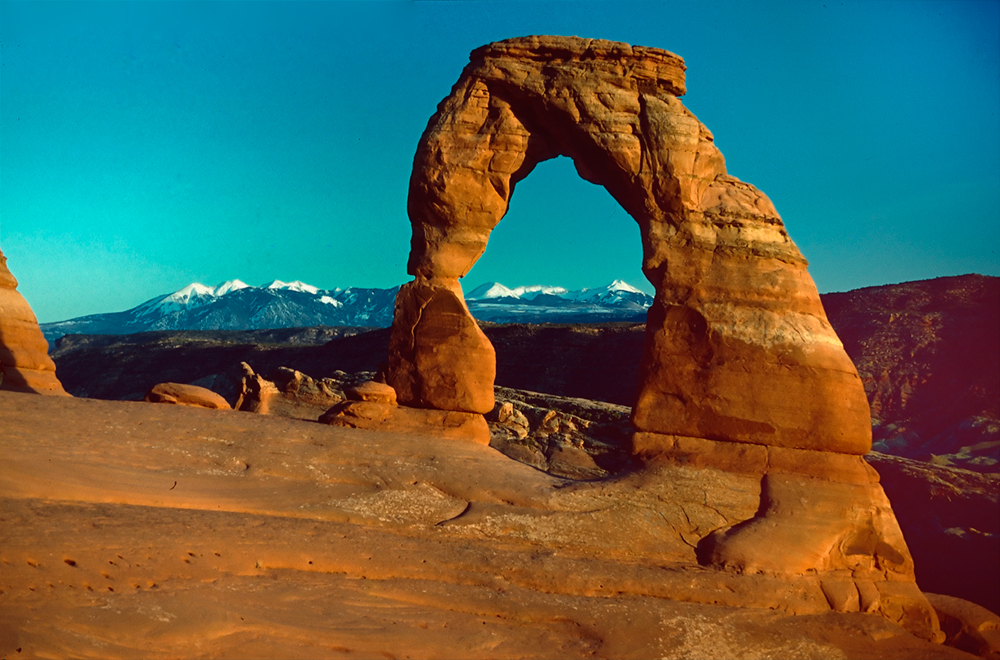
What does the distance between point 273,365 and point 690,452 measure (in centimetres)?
4287

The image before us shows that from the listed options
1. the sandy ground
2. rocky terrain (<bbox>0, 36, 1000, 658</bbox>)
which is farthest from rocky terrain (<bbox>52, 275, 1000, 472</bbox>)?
the sandy ground

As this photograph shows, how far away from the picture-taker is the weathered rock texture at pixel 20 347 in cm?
1614

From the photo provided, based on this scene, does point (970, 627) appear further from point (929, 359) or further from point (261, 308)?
point (261, 308)

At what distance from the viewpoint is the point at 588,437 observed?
74.4 ft

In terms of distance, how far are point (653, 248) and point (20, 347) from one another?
1277 cm

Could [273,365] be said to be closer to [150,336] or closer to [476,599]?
[150,336]

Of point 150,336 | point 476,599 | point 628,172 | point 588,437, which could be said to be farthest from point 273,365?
point 476,599

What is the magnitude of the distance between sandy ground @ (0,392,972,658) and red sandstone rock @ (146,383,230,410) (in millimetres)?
1291

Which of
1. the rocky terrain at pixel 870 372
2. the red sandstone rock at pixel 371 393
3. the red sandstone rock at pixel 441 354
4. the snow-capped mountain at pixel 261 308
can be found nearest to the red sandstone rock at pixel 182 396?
the red sandstone rock at pixel 371 393

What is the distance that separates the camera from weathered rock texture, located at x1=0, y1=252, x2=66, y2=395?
53.0 ft

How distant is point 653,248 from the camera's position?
12453 millimetres

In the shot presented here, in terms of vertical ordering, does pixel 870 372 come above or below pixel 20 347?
above

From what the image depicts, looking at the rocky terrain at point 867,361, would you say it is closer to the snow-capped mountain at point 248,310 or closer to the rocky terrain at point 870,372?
the rocky terrain at point 870,372

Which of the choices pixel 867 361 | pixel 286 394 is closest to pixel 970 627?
pixel 286 394
